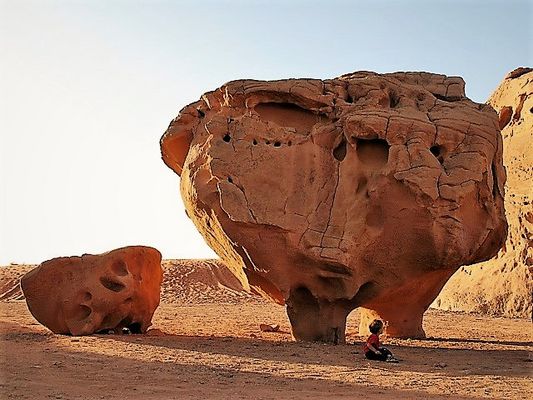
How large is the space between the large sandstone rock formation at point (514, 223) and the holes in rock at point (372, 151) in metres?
8.05

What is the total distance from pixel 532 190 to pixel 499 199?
660 centimetres

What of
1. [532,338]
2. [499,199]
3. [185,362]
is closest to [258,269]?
[185,362]

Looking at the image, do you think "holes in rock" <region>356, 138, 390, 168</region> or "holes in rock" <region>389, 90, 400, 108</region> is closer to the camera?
"holes in rock" <region>356, 138, 390, 168</region>

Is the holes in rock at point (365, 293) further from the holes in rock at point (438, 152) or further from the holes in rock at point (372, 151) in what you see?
the holes in rock at point (438, 152)

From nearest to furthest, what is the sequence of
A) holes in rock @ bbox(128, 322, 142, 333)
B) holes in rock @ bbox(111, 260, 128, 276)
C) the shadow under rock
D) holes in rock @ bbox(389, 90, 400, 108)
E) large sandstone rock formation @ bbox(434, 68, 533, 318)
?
the shadow under rock, holes in rock @ bbox(389, 90, 400, 108), holes in rock @ bbox(111, 260, 128, 276), holes in rock @ bbox(128, 322, 142, 333), large sandstone rock formation @ bbox(434, 68, 533, 318)

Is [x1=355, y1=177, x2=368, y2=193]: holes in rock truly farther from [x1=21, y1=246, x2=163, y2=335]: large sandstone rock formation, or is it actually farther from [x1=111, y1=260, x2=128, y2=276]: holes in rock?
[x1=111, y1=260, x2=128, y2=276]: holes in rock

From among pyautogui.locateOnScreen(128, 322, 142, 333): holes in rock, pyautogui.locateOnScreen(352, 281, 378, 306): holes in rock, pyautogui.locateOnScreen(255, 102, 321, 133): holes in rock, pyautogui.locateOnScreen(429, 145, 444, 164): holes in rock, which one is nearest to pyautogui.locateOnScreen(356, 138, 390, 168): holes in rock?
pyautogui.locateOnScreen(429, 145, 444, 164): holes in rock

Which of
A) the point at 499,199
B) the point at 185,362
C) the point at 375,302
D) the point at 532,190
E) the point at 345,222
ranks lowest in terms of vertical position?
the point at 185,362

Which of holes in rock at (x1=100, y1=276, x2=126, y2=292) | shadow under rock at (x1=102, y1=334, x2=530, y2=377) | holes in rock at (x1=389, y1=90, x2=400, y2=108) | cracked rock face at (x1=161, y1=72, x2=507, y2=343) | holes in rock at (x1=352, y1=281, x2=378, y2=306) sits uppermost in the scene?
holes in rock at (x1=389, y1=90, x2=400, y2=108)

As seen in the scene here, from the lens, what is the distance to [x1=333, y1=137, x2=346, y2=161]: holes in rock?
9547mm

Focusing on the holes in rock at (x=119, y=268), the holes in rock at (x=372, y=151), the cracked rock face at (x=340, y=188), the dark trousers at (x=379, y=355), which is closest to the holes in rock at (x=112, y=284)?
the holes in rock at (x=119, y=268)

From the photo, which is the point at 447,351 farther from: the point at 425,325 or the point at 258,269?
the point at 425,325

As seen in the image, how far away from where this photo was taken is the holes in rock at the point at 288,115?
9.88 meters

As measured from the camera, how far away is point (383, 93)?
32.6 ft
